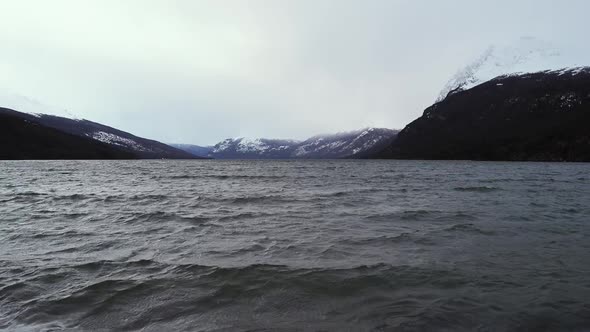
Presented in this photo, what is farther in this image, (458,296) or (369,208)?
(369,208)

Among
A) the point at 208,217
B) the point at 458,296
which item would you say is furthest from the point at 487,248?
the point at 208,217

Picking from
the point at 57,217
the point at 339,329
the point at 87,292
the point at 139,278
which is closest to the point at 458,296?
the point at 339,329

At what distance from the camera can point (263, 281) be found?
31.6ft

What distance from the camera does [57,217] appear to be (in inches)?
803

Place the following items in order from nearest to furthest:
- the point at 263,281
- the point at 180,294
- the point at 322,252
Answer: the point at 180,294 < the point at 263,281 < the point at 322,252

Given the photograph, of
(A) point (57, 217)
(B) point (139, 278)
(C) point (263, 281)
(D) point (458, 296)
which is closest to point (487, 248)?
(D) point (458, 296)

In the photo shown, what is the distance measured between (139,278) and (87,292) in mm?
1280

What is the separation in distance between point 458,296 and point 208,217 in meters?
14.7

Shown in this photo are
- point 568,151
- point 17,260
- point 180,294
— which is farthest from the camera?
point 568,151

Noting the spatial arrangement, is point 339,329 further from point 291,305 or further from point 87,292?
point 87,292

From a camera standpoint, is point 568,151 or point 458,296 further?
point 568,151

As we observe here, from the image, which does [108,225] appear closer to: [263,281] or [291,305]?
[263,281]

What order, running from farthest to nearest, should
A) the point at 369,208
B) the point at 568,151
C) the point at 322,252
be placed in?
1. the point at 568,151
2. the point at 369,208
3. the point at 322,252

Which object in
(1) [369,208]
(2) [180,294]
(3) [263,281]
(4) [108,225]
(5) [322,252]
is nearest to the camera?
(2) [180,294]
